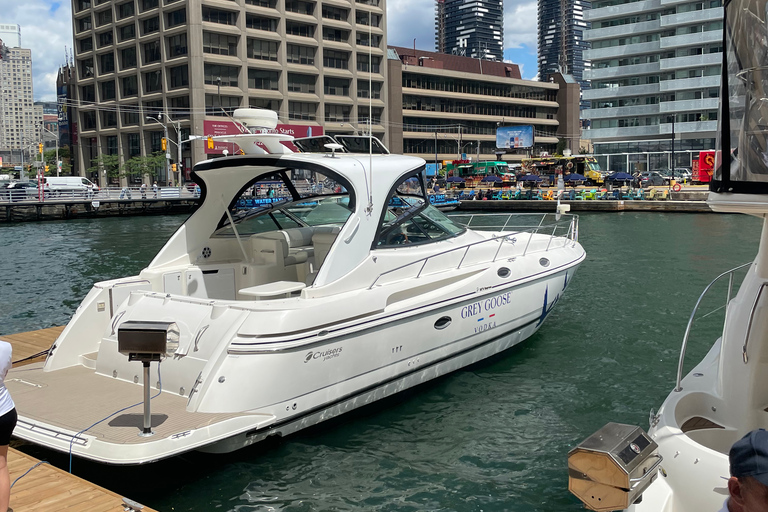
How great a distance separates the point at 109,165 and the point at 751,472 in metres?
82.2

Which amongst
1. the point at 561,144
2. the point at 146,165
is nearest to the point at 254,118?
the point at 146,165

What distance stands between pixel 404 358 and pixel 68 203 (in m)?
51.2

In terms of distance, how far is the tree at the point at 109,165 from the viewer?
7625cm

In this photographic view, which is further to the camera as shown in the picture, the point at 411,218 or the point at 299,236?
the point at 299,236

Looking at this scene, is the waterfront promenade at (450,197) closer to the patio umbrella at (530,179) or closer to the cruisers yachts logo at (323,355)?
the patio umbrella at (530,179)

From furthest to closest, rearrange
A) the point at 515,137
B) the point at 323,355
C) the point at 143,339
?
the point at 515,137, the point at 323,355, the point at 143,339

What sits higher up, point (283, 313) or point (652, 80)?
point (652, 80)

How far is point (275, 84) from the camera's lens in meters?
74.6

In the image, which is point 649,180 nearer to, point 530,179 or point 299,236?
point 530,179

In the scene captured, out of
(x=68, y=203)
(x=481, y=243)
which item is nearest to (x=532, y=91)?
(x=68, y=203)

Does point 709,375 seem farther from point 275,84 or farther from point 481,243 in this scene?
point 275,84

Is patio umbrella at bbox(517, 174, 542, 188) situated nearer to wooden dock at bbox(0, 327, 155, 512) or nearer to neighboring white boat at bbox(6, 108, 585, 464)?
neighboring white boat at bbox(6, 108, 585, 464)

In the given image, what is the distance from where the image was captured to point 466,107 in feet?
328

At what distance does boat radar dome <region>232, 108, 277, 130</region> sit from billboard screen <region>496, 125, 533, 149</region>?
8279cm
